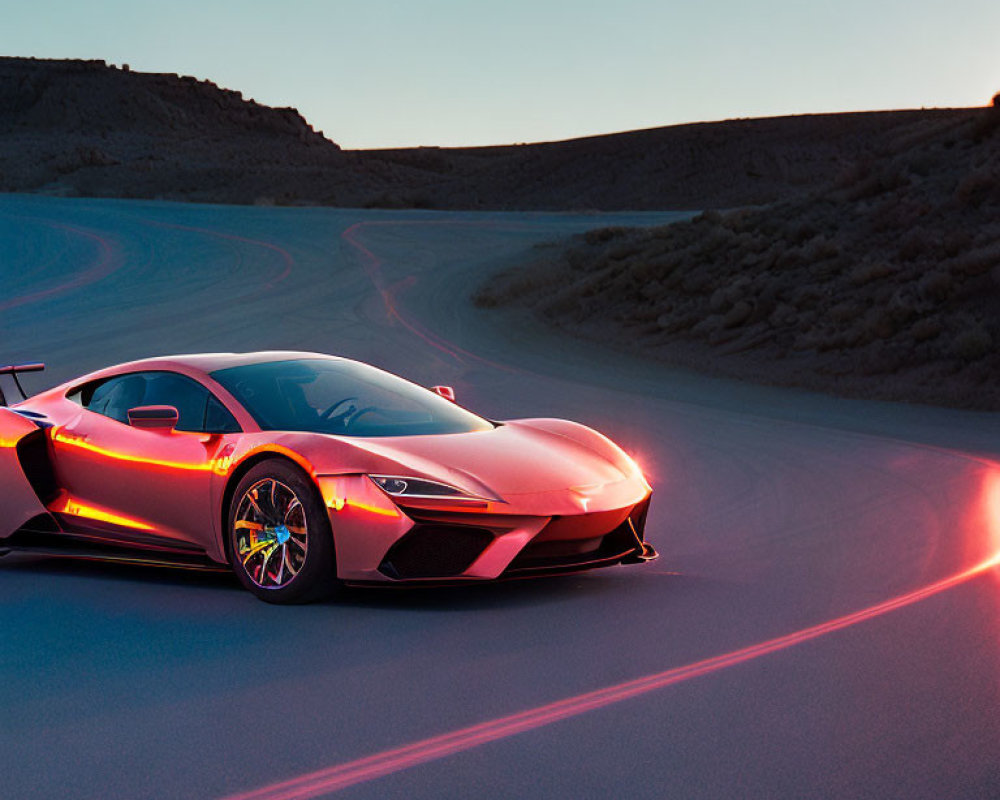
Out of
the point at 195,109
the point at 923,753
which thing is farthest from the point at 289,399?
the point at 195,109

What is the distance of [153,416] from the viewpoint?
7457mm

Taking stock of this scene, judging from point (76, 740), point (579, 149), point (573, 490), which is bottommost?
point (76, 740)

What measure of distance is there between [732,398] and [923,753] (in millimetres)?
14943

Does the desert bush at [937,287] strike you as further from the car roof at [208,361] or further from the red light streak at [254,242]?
the car roof at [208,361]

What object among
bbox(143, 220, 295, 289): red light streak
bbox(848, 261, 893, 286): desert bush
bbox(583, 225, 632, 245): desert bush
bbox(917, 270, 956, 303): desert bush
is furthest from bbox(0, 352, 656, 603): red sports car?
bbox(583, 225, 632, 245): desert bush

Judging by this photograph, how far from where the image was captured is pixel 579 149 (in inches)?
4609

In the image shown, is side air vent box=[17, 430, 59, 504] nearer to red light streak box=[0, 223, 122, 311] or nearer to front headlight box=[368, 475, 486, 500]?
front headlight box=[368, 475, 486, 500]

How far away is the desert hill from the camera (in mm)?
91688

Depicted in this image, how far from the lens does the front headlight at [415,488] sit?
6.77 m

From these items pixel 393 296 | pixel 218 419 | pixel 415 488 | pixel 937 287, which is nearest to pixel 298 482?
pixel 415 488

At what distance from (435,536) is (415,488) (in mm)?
245

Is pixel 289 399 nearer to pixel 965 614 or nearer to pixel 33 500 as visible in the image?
pixel 33 500

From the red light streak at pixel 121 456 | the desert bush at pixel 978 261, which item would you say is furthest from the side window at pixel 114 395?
the desert bush at pixel 978 261

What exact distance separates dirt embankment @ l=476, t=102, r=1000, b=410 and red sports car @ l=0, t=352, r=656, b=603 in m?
12.4
